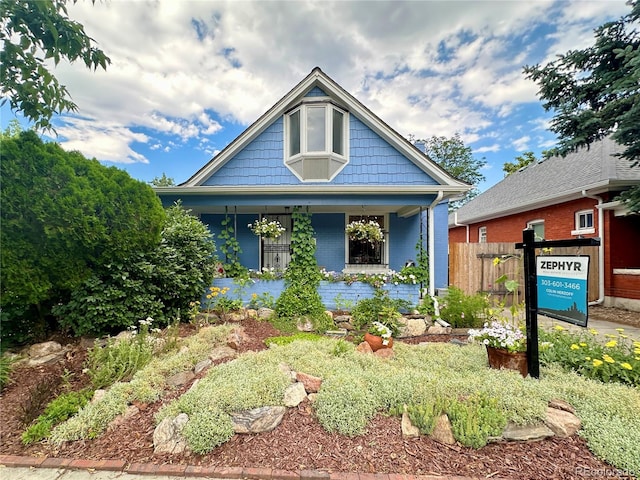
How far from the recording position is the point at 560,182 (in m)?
9.74

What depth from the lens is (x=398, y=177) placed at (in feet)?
25.1

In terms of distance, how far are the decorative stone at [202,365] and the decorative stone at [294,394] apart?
127 cm

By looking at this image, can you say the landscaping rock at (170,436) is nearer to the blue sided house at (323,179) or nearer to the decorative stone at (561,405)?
the decorative stone at (561,405)

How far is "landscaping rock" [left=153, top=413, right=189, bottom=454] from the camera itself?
2.27 meters

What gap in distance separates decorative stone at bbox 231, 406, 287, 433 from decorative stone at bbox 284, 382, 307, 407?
0.16 m

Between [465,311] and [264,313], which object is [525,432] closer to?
[465,311]

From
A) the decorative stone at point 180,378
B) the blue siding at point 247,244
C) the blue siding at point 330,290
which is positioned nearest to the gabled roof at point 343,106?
the blue siding at point 247,244

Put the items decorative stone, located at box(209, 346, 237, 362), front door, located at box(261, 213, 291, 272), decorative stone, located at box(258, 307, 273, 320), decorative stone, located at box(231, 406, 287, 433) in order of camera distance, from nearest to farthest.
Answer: decorative stone, located at box(231, 406, 287, 433), decorative stone, located at box(209, 346, 237, 362), decorative stone, located at box(258, 307, 273, 320), front door, located at box(261, 213, 291, 272)

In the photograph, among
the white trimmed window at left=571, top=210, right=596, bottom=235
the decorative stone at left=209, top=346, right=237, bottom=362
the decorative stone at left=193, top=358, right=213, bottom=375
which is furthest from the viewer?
the white trimmed window at left=571, top=210, right=596, bottom=235

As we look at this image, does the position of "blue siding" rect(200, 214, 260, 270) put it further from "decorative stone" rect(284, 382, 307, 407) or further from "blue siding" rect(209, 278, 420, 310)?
"decorative stone" rect(284, 382, 307, 407)

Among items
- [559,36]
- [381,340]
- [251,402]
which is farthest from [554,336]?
[559,36]

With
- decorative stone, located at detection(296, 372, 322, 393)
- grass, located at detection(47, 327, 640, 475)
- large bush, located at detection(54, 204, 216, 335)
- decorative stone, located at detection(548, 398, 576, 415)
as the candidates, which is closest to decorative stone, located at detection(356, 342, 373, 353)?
grass, located at detection(47, 327, 640, 475)

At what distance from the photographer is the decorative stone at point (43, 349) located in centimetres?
382

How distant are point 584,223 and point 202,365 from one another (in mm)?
11341
